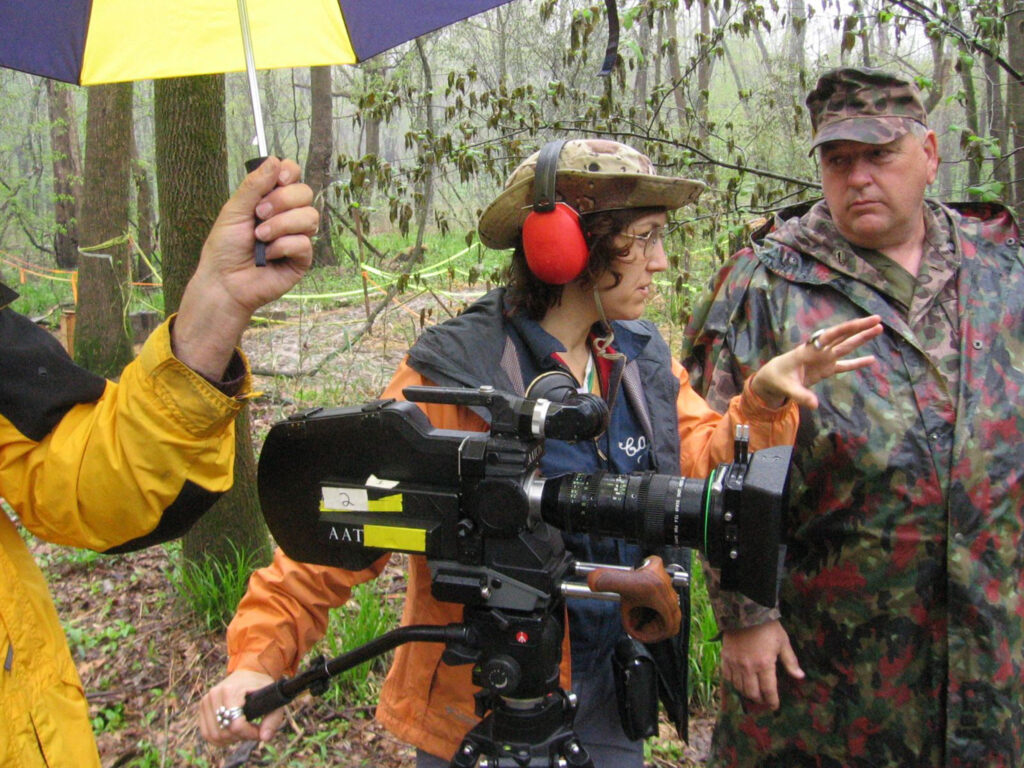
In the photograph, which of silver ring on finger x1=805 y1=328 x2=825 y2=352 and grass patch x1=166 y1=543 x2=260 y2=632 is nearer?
silver ring on finger x1=805 y1=328 x2=825 y2=352

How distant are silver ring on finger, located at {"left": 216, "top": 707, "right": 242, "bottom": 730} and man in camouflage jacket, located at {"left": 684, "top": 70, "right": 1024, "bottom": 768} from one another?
1.14 meters

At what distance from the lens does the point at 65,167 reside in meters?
17.0

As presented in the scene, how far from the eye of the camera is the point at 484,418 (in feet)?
5.42

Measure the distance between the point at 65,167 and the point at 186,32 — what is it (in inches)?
706

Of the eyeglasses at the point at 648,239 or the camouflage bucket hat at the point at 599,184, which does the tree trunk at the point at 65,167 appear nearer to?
the camouflage bucket hat at the point at 599,184

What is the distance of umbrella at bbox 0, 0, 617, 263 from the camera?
1.63 meters

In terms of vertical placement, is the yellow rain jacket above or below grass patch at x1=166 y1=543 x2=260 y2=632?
above

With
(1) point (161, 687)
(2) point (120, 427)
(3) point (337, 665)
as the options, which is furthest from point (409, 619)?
(1) point (161, 687)

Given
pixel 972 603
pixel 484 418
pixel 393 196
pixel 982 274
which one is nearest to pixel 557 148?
pixel 484 418

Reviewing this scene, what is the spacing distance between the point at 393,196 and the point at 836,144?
2911 mm

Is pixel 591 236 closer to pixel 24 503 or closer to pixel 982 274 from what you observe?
pixel 982 274

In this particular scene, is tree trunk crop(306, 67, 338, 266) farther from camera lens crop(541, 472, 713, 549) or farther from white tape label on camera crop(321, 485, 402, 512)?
camera lens crop(541, 472, 713, 549)

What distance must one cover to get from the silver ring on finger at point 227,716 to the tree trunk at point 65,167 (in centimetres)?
1527

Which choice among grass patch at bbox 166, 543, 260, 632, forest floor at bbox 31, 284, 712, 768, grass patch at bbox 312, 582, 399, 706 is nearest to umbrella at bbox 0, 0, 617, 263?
forest floor at bbox 31, 284, 712, 768
